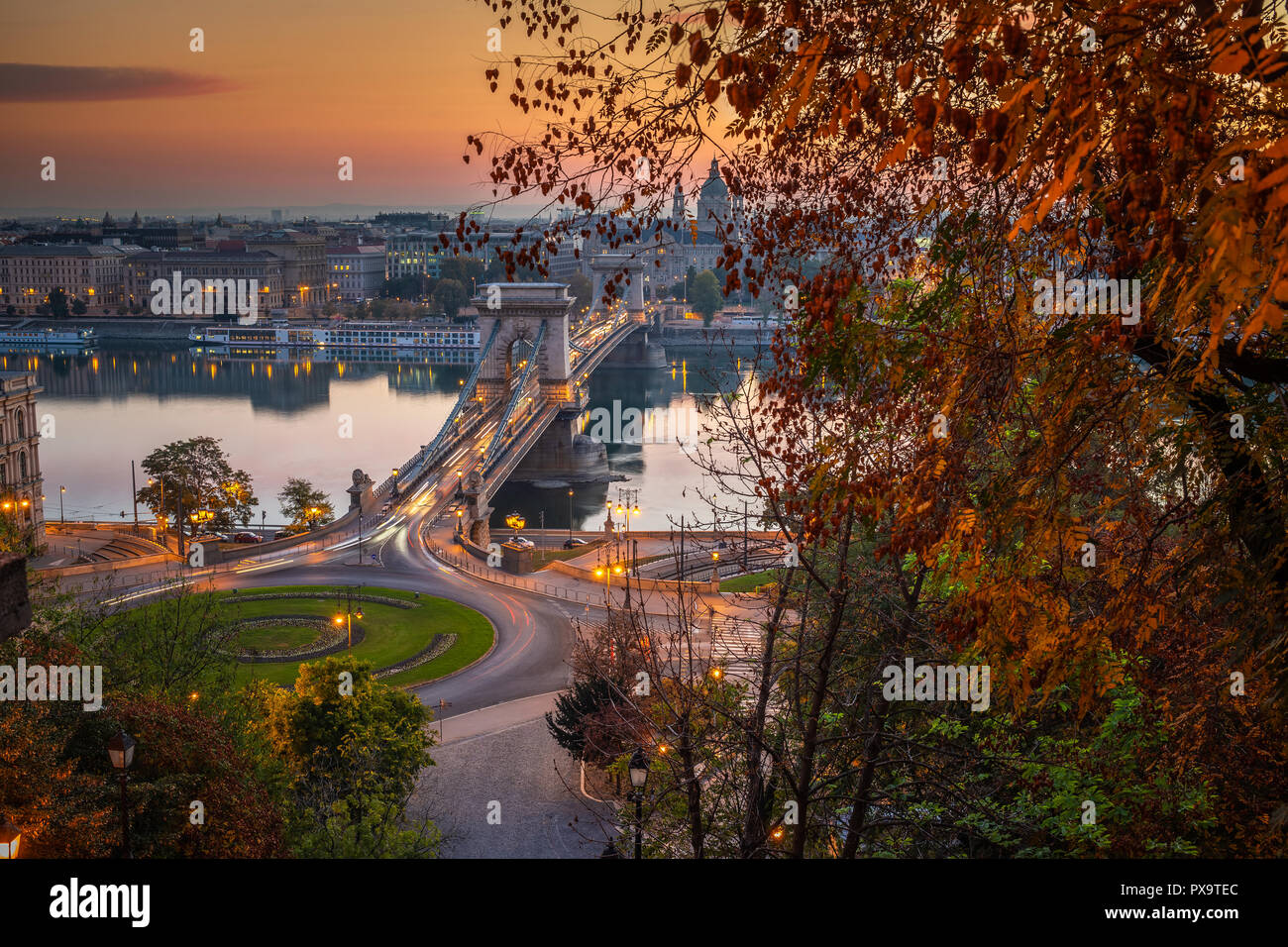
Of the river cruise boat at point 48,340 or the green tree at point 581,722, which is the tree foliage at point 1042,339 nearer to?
the green tree at point 581,722

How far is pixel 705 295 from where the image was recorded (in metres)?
92.8

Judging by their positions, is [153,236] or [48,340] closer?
[48,340]

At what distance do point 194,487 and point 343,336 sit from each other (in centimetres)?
5871

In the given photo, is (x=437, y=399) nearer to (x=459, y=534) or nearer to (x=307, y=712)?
(x=459, y=534)

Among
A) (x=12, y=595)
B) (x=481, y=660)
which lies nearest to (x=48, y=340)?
(x=481, y=660)

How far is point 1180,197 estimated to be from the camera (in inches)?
136

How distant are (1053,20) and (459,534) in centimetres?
3056

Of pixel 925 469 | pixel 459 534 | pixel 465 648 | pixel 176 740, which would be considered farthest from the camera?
pixel 459 534

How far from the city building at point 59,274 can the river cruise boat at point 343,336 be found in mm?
18536

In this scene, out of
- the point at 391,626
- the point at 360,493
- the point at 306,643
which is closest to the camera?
the point at 306,643

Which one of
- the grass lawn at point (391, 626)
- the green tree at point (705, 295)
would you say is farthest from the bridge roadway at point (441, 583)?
the green tree at point (705, 295)

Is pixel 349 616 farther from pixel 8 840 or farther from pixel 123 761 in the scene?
pixel 8 840

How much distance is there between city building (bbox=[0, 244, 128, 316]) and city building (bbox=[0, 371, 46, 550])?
70.9m
